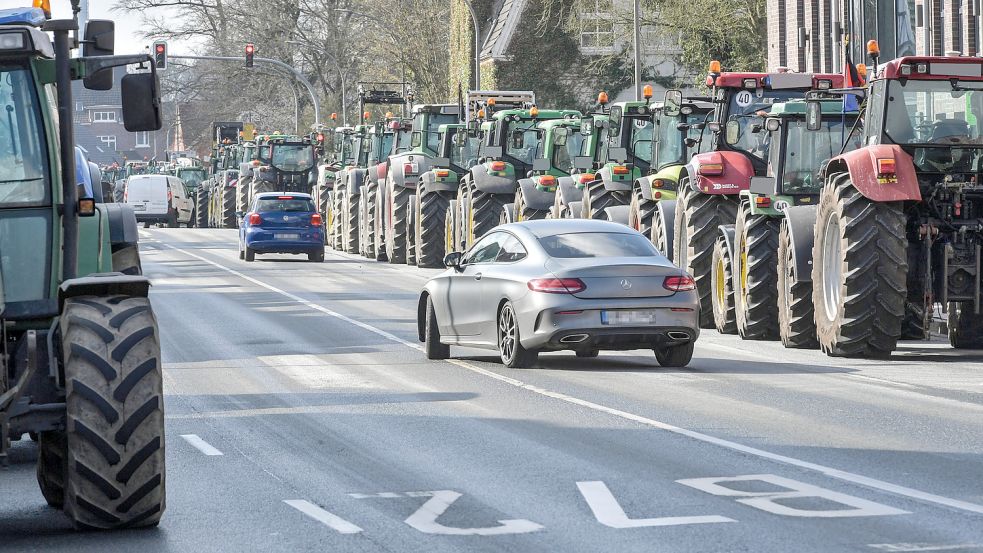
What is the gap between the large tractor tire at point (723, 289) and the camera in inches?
821

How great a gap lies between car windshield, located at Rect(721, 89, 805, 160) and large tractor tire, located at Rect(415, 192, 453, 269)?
14.0 metres

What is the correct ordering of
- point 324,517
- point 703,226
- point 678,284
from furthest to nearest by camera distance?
point 703,226 < point 678,284 < point 324,517

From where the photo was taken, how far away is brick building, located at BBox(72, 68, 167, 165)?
17862cm

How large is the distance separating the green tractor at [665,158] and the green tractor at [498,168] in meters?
6.72

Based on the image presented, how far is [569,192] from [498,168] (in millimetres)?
4578

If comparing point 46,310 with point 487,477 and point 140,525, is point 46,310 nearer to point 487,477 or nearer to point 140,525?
point 140,525

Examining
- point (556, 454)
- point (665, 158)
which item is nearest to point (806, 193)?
point (665, 158)

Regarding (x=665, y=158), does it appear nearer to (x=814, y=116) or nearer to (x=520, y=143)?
(x=814, y=116)

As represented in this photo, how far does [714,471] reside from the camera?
1052cm

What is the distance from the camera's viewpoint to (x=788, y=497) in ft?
31.2

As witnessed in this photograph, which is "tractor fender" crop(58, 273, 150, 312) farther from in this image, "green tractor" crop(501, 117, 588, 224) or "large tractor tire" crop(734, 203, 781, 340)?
"green tractor" crop(501, 117, 588, 224)

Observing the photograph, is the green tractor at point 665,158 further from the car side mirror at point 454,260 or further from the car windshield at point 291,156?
the car windshield at point 291,156

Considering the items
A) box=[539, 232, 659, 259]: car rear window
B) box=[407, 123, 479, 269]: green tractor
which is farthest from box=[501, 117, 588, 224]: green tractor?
box=[539, 232, 659, 259]: car rear window

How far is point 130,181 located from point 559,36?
16.8 metres
